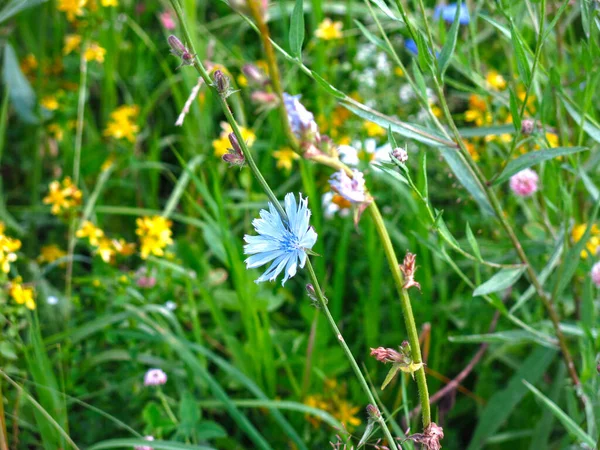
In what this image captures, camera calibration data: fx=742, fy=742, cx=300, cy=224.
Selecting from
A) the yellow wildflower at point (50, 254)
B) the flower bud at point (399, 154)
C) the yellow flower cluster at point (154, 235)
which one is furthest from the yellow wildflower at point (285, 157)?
the flower bud at point (399, 154)

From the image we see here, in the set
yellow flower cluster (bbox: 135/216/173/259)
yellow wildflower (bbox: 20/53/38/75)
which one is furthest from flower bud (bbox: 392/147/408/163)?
yellow wildflower (bbox: 20/53/38/75)

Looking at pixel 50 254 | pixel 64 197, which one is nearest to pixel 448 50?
pixel 64 197

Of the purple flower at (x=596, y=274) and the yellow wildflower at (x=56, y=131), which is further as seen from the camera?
the yellow wildflower at (x=56, y=131)

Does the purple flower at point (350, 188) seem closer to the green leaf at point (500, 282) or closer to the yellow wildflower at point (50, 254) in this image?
the green leaf at point (500, 282)

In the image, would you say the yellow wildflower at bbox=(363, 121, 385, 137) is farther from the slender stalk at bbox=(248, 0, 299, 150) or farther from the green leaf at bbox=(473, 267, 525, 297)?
the slender stalk at bbox=(248, 0, 299, 150)

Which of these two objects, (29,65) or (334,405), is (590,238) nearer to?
(334,405)

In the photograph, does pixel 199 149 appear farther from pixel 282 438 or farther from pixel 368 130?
pixel 282 438

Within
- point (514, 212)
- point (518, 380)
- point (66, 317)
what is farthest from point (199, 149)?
point (518, 380)
